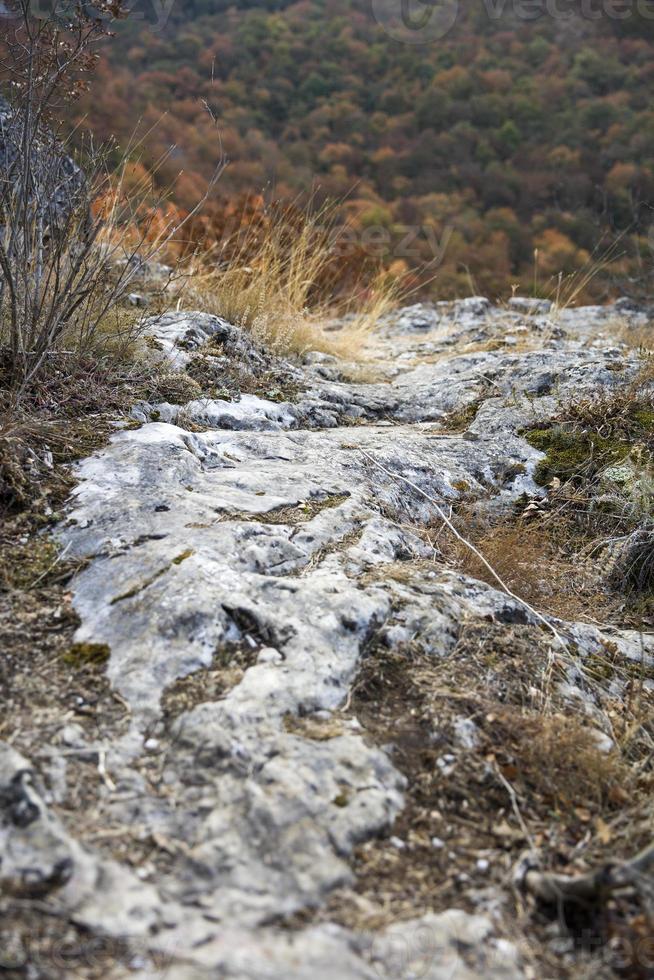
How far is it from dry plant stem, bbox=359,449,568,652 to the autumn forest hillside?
1089cm

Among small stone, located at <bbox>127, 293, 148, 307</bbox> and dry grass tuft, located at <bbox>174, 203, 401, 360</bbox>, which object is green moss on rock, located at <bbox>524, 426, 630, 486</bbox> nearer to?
dry grass tuft, located at <bbox>174, 203, 401, 360</bbox>

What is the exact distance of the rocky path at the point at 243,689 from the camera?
1.06 metres

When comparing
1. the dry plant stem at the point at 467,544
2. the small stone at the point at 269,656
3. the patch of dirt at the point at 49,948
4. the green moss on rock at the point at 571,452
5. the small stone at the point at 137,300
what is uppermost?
the patch of dirt at the point at 49,948

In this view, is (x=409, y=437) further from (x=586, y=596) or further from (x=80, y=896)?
(x=80, y=896)

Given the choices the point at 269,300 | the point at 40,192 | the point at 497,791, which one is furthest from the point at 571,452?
the point at 40,192

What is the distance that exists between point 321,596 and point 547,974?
0.93 meters

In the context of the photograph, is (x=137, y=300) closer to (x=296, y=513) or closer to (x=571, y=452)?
(x=296, y=513)

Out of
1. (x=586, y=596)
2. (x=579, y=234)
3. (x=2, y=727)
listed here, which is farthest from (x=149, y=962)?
(x=579, y=234)

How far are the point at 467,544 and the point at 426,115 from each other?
2174 cm

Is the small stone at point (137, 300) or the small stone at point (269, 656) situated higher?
the small stone at point (137, 300)

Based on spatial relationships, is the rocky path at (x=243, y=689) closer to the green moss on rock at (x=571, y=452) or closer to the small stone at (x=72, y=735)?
the small stone at (x=72, y=735)

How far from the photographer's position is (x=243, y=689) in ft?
4.89

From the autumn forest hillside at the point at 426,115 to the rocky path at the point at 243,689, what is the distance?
36.9 ft

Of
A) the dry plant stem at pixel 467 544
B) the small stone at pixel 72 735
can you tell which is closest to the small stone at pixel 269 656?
the small stone at pixel 72 735
